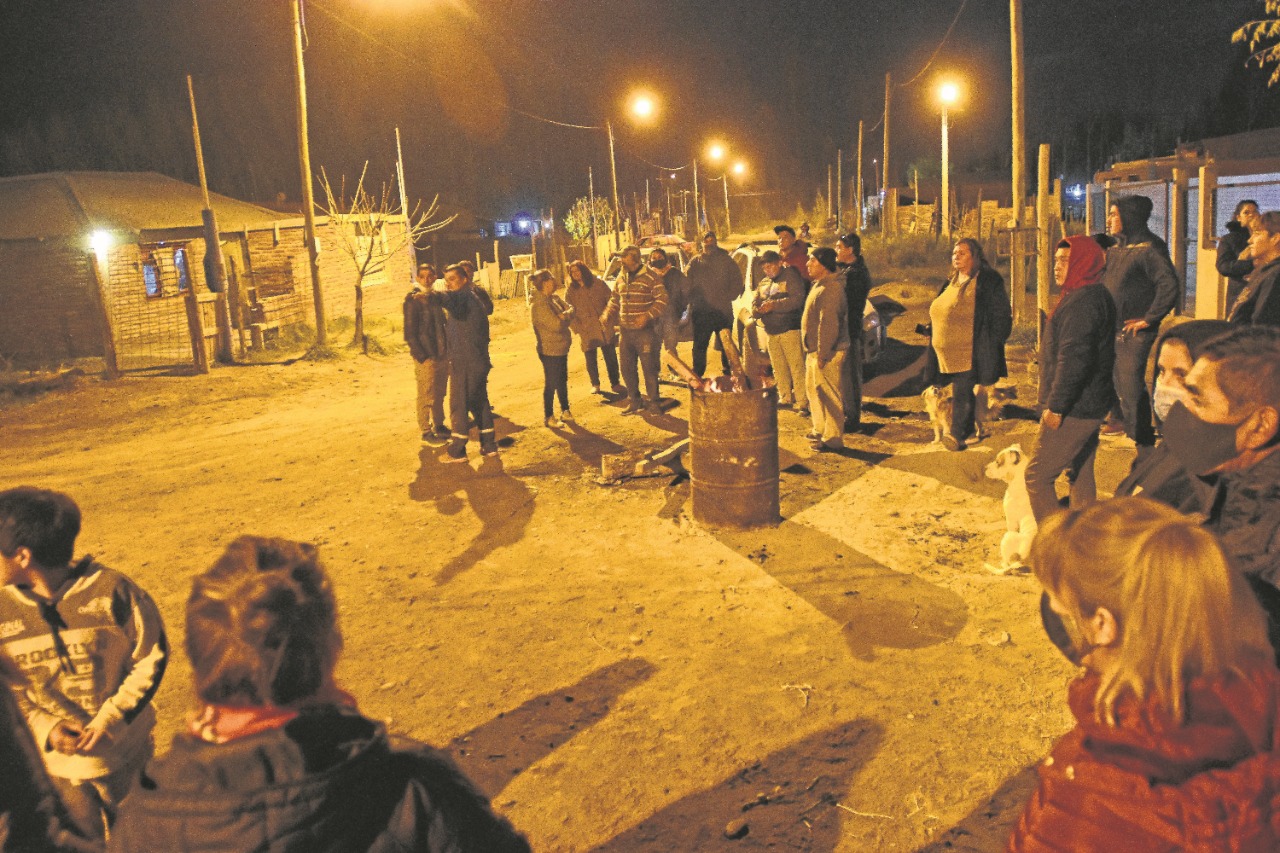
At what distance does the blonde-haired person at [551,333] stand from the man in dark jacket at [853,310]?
312 cm

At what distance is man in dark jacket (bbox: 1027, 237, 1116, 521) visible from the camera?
5.42 m

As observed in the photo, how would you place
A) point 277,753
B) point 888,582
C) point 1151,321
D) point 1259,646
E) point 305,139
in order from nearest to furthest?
point 277,753
point 1259,646
point 888,582
point 1151,321
point 305,139

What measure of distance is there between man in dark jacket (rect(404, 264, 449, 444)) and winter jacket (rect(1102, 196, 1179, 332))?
6.18 meters

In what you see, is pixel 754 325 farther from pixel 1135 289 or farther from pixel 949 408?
pixel 1135 289

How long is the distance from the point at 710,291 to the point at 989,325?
414 centimetres

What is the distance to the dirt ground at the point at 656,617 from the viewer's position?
12.9 ft

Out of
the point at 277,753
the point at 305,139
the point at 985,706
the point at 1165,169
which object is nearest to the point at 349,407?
the point at 305,139

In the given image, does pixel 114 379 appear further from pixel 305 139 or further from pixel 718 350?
pixel 718 350

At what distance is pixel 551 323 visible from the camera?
1080cm

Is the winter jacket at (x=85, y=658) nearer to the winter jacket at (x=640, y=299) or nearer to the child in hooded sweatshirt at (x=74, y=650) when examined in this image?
the child in hooded sweatshirt at (x=74, y=650)

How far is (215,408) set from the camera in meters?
13.8

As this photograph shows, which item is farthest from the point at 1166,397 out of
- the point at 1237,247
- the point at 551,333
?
the point at 551,333

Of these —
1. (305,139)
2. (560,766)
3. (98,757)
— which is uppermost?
(305,139)

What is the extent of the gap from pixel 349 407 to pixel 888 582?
30.1 feet
